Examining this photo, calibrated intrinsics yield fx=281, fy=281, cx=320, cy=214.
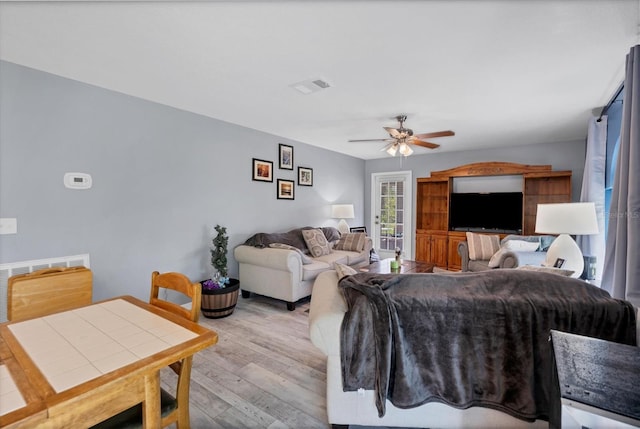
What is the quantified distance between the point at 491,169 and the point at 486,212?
81 centimetres

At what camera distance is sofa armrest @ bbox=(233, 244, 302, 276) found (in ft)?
11.0

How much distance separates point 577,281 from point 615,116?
2.79 meters

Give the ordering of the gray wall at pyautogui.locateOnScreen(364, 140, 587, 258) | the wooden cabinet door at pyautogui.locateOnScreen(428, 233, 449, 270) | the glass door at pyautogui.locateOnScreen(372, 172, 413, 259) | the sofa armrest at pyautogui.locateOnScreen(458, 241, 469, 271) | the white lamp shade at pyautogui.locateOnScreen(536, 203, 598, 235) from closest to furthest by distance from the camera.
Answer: the white lamp shade at pyautogui.locateOnScreen(536, 203, 598, 235) < the sofa armrest at pyautogui.locateOnScreen(458, 241, 469, 271) < the gray wall at pyautogui.locateOnScreen(364, 140, 587, 258) < the wooden cabinet door at pyautogui.locateOnScreen(428, 233, 449, 270) < the glass door at pyautogui.locateOnScreen(372, 172, 413, 259)

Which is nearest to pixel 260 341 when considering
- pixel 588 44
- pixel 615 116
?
pixel 588 44

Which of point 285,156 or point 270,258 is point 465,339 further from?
point 285,156

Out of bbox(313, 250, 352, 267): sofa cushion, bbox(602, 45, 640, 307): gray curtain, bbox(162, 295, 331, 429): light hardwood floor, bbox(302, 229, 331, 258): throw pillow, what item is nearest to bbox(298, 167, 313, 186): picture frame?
bbox(302, 229, 331, 258): throw pillow

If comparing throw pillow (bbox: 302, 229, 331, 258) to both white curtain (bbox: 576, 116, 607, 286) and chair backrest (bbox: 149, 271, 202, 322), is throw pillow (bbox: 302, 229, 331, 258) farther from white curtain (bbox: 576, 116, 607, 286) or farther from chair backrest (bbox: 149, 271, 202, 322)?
white curtain (bbox: 576, 116, 607, 286)

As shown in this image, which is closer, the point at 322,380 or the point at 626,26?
the point at 626,26

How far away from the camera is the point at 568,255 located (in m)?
2.55

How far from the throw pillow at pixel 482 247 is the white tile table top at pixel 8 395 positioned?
4754 mm

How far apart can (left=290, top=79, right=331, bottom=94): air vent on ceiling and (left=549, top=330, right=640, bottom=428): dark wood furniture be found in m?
2.40

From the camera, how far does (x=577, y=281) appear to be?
4.70 feet

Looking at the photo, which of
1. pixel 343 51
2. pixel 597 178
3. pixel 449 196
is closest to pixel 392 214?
pixel 449 196

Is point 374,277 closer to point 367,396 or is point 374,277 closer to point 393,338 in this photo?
point 393,338
